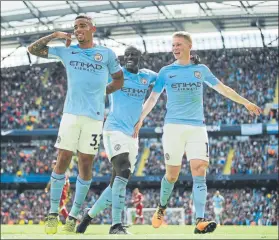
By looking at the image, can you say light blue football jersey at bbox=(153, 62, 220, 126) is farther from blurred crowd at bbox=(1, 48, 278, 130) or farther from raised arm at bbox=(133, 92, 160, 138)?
blurred crowd at bbox=(1, 48, 278, 130)

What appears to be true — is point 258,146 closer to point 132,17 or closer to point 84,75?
point 132,17

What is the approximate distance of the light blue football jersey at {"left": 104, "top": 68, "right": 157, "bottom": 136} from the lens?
10.1 metres

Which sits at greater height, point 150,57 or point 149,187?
point 150,57

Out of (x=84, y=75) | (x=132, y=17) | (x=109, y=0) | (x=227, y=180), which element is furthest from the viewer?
(x=227, y=180)

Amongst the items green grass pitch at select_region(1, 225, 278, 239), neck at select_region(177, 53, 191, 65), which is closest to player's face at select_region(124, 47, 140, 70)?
neck at select_region(177, 53, 191, 65)

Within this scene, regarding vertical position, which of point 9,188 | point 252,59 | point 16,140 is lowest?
point 9,188

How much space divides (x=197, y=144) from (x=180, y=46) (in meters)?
1.45

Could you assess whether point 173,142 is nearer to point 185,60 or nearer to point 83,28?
point 185,60

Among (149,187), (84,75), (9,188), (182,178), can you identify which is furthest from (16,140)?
(84,75)

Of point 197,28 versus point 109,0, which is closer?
point 109,0

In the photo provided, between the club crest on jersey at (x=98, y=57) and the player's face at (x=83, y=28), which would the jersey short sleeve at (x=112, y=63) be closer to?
the club crest on jersey at (x=98, y=57)

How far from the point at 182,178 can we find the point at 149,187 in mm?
4119

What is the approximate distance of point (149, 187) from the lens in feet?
149

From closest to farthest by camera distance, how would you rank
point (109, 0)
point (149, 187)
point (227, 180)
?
1. point (109, 0)
2. point (227, 180)
3. point (149, 187)
